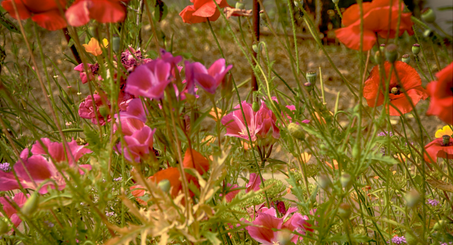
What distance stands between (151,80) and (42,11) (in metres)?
0.11

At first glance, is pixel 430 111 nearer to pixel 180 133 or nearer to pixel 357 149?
pixel 357 149

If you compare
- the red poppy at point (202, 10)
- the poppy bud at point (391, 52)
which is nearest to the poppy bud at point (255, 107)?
the red poppy at point (202, 10)

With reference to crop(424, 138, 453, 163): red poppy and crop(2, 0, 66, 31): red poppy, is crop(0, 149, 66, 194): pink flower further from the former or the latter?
crop(424, 138, 453, 163): red poppy

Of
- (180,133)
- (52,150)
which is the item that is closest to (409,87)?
(180,133)

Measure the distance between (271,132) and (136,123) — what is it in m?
0.17

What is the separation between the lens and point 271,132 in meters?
0.51

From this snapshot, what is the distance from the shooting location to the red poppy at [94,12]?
29 cm

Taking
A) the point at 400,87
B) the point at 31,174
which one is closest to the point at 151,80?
the point at 31,174

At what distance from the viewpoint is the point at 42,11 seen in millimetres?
333

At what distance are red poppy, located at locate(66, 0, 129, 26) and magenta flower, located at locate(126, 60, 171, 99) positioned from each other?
43 mm

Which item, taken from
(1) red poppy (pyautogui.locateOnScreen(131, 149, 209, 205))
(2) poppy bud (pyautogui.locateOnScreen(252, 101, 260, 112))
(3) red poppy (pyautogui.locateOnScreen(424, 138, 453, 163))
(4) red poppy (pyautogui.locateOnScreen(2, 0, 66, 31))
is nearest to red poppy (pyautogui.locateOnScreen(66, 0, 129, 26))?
(4) red poppy (pyautogui.locateOnScreen(2, 0, 66, 31))

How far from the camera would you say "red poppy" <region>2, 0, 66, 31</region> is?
323mm

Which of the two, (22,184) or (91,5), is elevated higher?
(91,5)

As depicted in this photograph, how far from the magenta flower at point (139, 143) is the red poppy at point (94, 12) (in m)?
0.11
